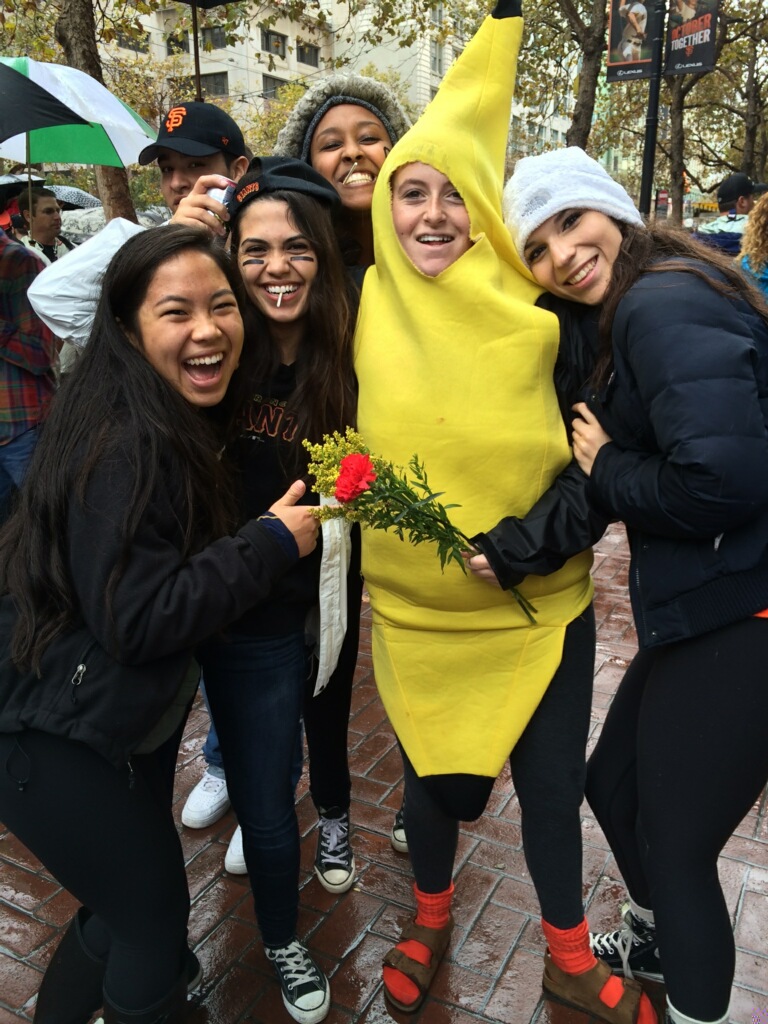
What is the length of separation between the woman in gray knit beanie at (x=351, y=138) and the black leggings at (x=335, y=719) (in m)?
1.07

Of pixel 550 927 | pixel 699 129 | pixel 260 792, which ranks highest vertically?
pixel 699 129

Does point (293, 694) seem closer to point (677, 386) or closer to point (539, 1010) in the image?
point (539, 1010)

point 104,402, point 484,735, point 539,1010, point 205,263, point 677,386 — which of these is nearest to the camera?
point 677,386

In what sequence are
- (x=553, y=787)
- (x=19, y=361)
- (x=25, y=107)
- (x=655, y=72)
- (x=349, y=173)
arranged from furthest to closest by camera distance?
(x=655, y=72) < (x=19, y=361) < (x=25, y=107) < (x=349, y=173) < (x=553, y=787)

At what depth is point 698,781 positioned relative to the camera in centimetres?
175

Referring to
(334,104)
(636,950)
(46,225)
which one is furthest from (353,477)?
(46,225)

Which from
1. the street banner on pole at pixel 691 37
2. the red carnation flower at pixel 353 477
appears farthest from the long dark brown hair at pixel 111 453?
the street banner on pole at pixel 691 37

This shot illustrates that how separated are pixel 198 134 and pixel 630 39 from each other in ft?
21.9

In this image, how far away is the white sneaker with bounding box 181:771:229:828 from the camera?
3035 mm

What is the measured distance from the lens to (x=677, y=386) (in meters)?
1.56

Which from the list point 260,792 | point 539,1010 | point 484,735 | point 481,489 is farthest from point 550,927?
point 481,489

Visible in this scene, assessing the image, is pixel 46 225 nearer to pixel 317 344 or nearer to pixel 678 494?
pixel 317 344

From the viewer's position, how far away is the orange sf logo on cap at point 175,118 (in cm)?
304

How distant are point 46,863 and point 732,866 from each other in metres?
2.24
